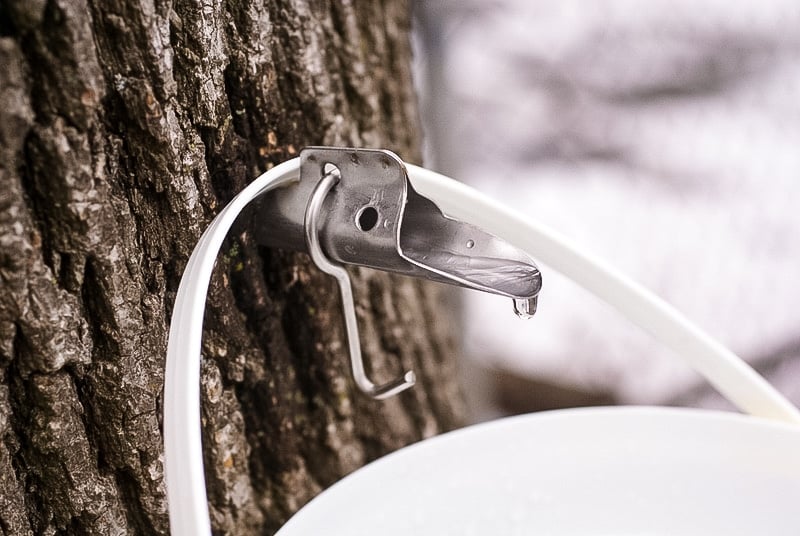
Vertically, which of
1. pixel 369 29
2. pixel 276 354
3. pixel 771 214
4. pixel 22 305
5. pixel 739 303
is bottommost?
pixel 739 303

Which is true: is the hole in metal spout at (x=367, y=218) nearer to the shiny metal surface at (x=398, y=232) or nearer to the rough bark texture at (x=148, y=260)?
the shiny metal surface at (x=398, y=232)

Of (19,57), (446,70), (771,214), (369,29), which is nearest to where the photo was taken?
(19,57)

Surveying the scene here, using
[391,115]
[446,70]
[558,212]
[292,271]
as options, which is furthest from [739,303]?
[292,271]

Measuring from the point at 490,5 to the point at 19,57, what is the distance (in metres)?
0.92

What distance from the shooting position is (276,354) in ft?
1.90

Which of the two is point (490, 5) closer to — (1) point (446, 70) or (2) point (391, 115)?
(1) point (446, 70)

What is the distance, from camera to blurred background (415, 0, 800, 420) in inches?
41.2

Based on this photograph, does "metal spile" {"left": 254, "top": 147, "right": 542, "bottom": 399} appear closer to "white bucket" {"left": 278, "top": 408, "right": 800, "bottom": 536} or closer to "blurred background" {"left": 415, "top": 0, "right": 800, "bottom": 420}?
"white bucket" {"left": 278, "top": 408, "right": 800, "bottom": 536}

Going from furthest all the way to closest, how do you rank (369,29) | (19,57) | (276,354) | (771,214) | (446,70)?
(446,70), (771,214), (369,29), (276,354), (19,57)

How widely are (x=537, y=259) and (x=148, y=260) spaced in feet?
0.89

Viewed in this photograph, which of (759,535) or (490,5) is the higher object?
(490,5)

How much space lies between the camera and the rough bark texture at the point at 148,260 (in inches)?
16.1

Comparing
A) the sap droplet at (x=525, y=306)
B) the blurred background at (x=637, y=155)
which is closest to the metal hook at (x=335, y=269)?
the sap droplet at (x=525, y=306)

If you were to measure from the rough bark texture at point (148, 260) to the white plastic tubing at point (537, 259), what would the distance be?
8 centimetres
